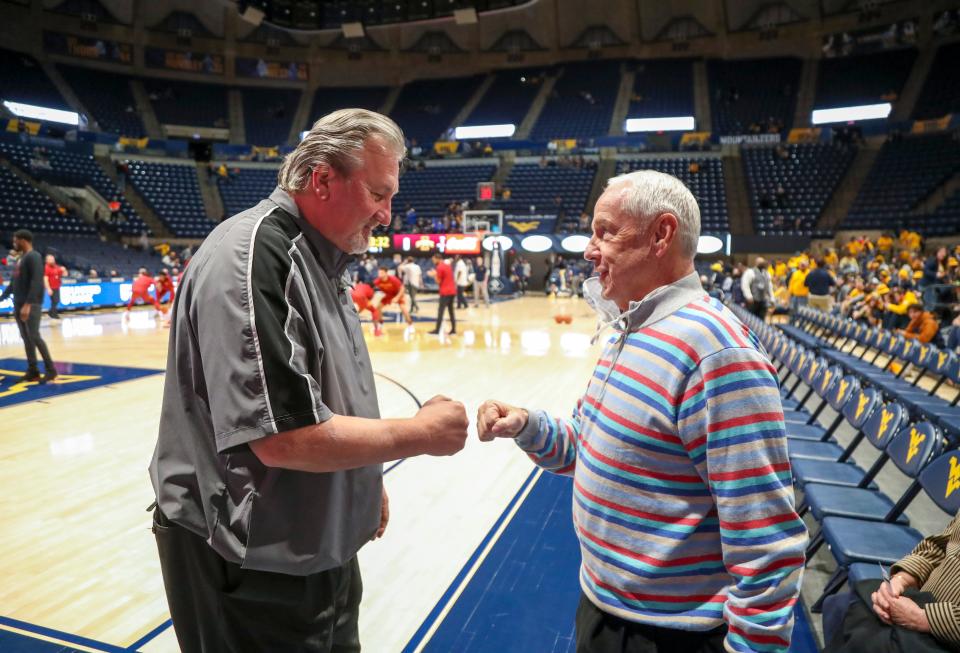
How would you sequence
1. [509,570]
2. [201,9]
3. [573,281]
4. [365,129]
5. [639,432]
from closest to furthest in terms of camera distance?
[639,432] → [365,129] → [509,570] → [573,281] → [201,9]

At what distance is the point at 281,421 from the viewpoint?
1320 mm

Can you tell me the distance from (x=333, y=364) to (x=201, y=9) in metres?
41.4

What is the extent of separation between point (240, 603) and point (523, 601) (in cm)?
204

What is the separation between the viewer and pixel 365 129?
1525 millimetres

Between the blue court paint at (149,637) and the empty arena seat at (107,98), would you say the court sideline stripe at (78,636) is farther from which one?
the empty arena seat at (107,98)

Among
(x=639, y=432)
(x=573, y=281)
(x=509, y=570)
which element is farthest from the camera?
(x=573, y=281)

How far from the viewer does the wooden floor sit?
10.1 feet

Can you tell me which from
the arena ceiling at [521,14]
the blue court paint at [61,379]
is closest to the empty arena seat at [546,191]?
the arena ceiling at [521,14]

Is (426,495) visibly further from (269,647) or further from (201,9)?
(201,9)

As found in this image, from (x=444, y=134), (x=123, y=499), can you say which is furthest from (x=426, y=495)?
(x=444, y=134)

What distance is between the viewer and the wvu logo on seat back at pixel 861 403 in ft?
13.4

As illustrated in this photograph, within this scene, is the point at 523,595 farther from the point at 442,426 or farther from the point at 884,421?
the point at 884,421

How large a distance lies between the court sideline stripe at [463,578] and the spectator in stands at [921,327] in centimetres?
766

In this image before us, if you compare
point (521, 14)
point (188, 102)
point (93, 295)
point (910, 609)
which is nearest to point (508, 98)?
point (521, 14)
